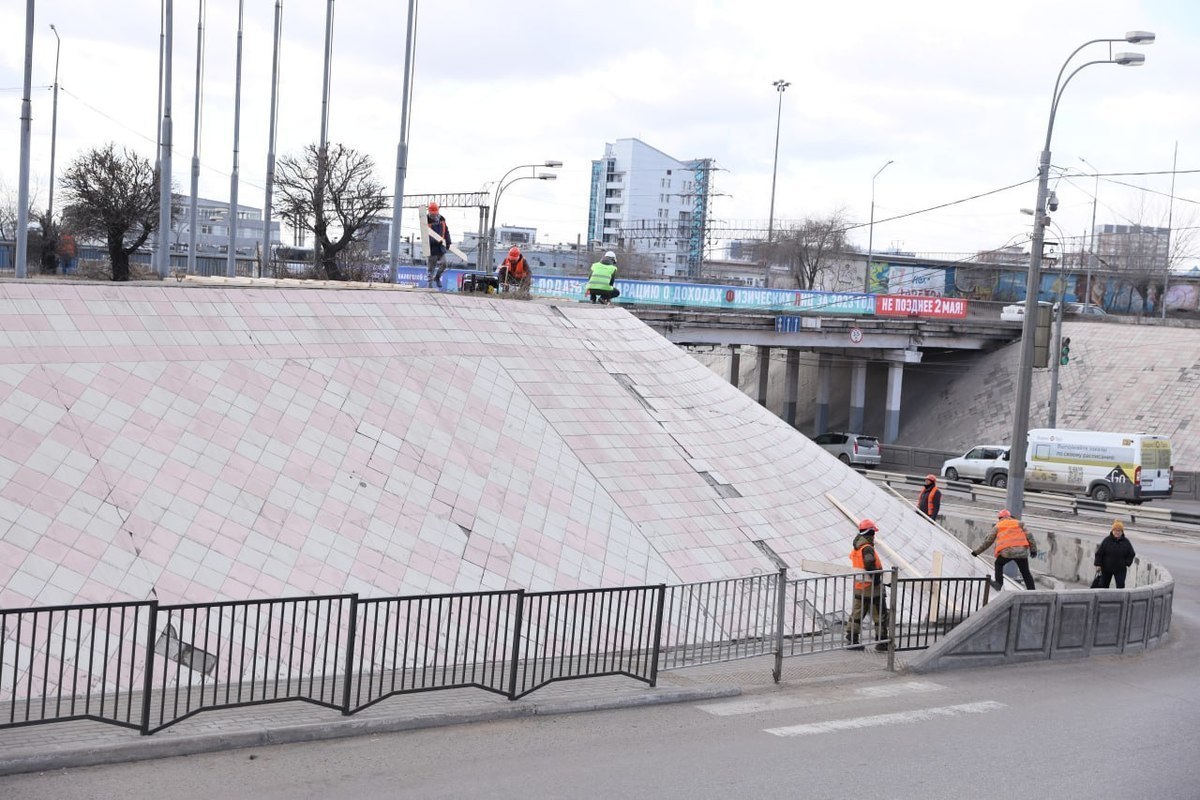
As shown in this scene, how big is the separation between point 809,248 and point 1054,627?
80.8 meters

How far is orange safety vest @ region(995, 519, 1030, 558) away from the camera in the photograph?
17234 millimetres

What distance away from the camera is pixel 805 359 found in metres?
65.4

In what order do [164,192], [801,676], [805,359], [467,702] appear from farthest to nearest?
1. [805,359]
2. [164,192]
3. [801,676]
4. [467,702]

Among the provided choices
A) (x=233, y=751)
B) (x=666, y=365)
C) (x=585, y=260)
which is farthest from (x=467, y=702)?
(x=585, y=260)

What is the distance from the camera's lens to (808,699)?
11555mm

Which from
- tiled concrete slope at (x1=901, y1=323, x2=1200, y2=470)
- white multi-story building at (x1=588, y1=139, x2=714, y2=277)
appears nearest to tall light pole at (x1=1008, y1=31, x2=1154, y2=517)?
tiled concrete slope at (x1=901, y1=323, x2=1200, y2=470)

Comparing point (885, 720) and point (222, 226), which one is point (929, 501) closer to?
point (885, 720)

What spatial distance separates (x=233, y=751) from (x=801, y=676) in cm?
608

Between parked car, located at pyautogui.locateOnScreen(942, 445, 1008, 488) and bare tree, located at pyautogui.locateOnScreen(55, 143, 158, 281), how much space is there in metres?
27.0

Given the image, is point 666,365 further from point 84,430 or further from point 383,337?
point 84,430

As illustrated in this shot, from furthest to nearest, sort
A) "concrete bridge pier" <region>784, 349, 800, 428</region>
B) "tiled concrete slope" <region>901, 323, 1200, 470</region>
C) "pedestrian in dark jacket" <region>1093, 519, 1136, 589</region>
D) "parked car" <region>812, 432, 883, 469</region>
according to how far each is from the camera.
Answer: "concrete bridge pier" <region>784, 349, 800, 428</region> → "tiled concrete slope" <region>901, 323, 1200, 470</region> → "parked car" <region>812, 432, 883, 469</region> → "pedestrian in dark jacket" <region>1093, 519, 1136, 589</region>

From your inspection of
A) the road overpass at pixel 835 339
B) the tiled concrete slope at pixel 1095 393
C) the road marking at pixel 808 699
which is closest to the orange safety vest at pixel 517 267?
the road marking at pixel 808 699

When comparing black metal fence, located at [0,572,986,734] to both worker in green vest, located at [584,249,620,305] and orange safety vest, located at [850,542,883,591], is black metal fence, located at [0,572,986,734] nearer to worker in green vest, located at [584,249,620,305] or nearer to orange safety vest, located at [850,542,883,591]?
orange safety vest, located at [850,542,883,591]

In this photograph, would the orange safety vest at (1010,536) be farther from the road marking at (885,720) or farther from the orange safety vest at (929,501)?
the road marking at (885,720)
